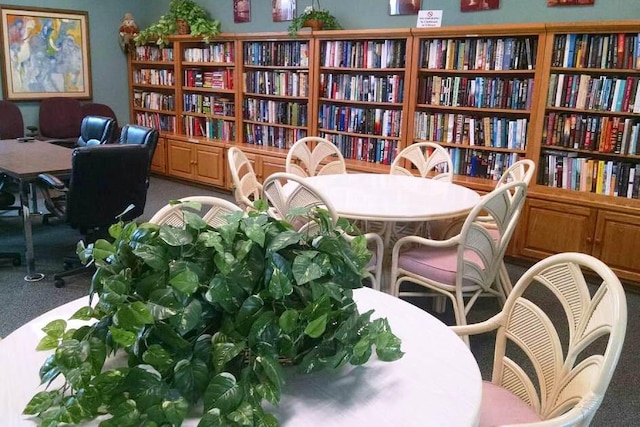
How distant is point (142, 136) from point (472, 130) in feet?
8.06

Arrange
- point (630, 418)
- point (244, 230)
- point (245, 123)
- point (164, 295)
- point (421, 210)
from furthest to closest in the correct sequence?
point (245, 123), point (421, 210), point (630, 418), point (244, 230), point (164, 295)

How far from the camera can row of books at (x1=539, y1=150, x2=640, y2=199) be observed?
352cm

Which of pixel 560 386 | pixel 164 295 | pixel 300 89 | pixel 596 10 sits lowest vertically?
pixel 560 386

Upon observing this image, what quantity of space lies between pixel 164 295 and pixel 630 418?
6.61ft

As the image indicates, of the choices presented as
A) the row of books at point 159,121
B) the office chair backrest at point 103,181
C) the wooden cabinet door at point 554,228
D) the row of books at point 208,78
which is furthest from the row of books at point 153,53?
the wooden cabinet door at point 554,228

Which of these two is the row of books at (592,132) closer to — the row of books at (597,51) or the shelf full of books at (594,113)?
the shelf full of books at (594,113)

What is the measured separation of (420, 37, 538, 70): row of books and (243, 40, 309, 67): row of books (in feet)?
4.27

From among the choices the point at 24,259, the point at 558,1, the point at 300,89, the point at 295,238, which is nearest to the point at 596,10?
the point at 558,1

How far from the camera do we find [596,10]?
364 centimetres

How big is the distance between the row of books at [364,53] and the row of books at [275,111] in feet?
1.83

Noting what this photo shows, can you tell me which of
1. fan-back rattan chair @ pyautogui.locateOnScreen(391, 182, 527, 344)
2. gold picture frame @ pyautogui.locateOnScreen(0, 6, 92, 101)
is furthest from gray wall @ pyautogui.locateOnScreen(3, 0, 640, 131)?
fan-back rattan chair @ pyautogui.locateOnScreen(391, 182, 527, 344)

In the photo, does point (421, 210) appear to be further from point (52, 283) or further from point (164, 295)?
point (52, 283)

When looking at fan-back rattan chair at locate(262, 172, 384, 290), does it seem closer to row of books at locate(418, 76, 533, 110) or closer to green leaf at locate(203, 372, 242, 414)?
green leaf at locate(203, 372, 242, 414)

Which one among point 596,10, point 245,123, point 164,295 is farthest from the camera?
point 245,123
